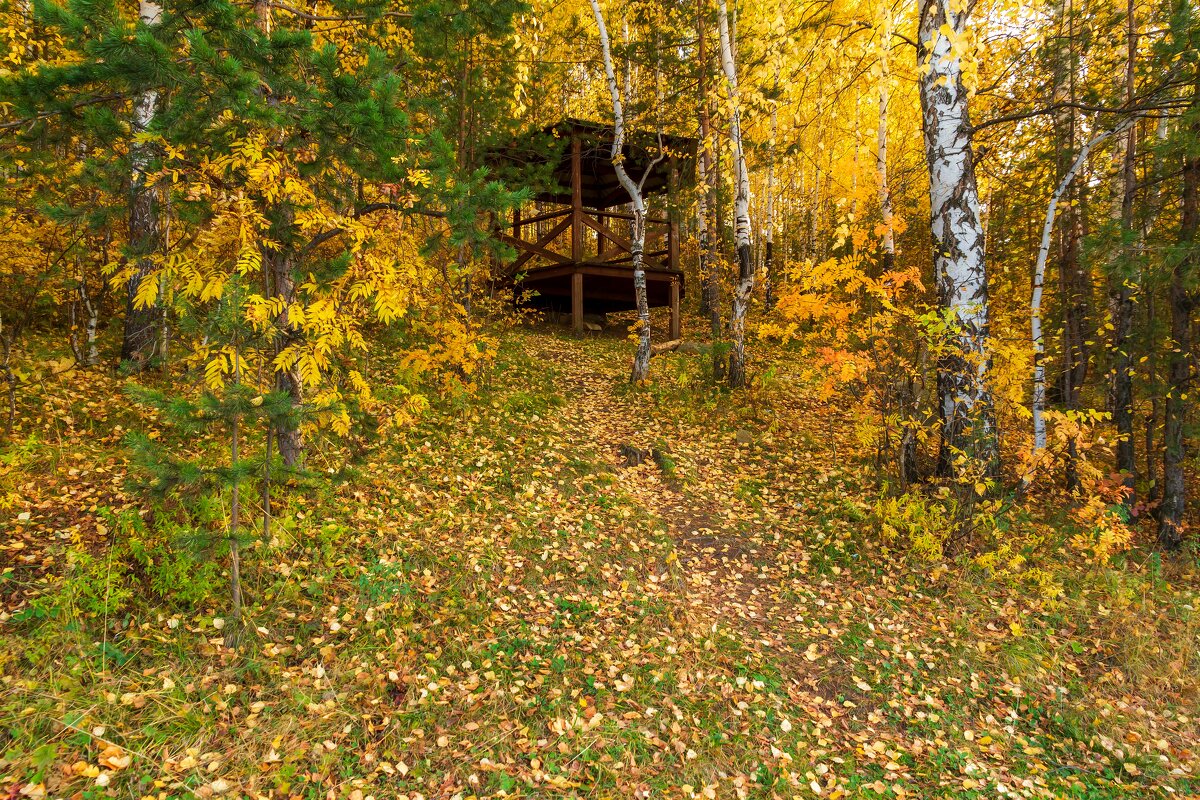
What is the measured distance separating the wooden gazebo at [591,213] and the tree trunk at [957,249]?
519 centimetres

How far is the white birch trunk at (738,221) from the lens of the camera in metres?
8.20

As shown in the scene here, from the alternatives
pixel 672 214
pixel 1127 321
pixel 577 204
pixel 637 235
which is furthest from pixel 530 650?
pixel 672 214

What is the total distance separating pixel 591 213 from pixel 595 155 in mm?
1306

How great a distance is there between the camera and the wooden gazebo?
36.8 feet

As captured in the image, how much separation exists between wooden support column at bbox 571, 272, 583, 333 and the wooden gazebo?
23 millimetres

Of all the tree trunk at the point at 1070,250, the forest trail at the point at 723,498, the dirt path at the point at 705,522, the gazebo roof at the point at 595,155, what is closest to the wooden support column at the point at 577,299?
the gazebo roof at the point at 595,155

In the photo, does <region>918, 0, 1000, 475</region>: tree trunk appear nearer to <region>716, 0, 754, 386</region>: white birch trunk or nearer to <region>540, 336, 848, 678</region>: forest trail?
<region>540, 336, 848, 678</region>: forest trail

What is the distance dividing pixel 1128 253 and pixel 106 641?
872 cm

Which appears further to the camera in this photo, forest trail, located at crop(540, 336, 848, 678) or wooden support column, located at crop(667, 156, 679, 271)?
wooden support column, located at crop(667, 156, 679, 271)

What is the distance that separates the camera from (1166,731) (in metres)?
3.73

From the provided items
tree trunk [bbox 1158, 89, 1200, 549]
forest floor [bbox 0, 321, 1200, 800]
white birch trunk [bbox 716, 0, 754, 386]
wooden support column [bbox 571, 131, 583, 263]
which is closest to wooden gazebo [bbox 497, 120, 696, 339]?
wooden support column [bbox 571, 131, 583, 263]

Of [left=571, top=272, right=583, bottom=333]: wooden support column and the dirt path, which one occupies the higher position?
[left=571, top=272, right=583, bottom=333]: wooden support column

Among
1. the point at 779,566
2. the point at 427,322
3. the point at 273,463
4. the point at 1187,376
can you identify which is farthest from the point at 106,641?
the point at 1187,376

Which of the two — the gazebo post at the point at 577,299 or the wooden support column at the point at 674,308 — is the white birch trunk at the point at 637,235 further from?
the wooden support column at the point at 674,308
